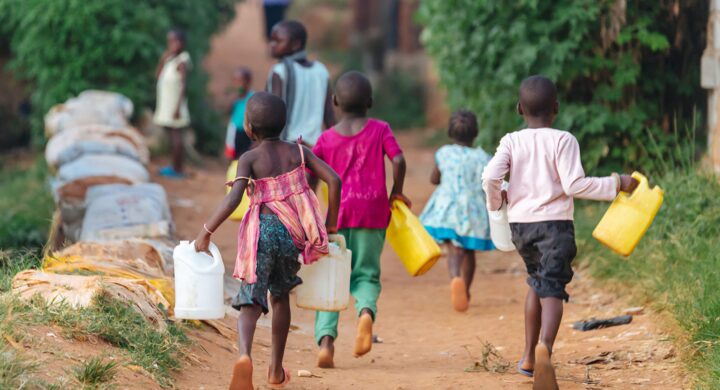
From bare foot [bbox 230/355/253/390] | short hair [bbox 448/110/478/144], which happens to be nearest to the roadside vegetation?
short hair [bbox 448/110/478/144]

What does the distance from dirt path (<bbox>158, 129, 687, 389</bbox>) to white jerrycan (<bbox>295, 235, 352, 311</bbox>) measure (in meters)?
0.40

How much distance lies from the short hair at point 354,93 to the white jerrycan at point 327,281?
84 centimetres

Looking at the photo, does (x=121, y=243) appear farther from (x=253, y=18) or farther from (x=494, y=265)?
(x=253, y=18)

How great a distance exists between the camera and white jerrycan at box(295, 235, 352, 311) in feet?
16.9

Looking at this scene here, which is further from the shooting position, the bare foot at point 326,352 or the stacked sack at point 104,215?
the bare foot at point 326,352

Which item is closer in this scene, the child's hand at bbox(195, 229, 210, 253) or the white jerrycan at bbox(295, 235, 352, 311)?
the child's hand at bbox(195, 229, 210, 253)

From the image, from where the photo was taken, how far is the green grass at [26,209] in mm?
9500

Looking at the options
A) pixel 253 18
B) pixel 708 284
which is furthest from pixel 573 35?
pixel 253 18

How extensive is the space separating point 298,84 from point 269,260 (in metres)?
2.48

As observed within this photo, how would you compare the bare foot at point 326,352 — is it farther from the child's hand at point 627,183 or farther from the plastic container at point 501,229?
the child's hand at point 627,183

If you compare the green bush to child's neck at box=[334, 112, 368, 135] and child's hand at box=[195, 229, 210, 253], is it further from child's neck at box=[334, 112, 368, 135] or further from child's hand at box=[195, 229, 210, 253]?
child's hand at box=[195, 229, 210, 253]

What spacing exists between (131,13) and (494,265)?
5864 millimetres

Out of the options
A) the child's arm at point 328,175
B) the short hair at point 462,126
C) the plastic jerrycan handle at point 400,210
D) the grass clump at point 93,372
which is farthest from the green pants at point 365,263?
the short hair at point 462,126

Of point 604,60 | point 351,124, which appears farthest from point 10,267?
point 604,60
